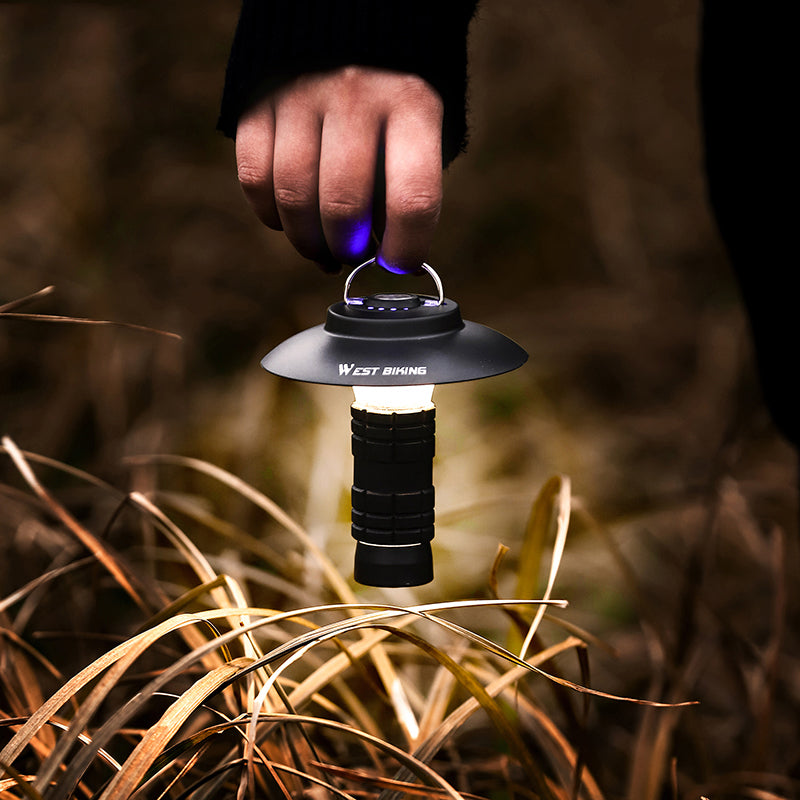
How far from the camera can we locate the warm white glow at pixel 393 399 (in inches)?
26.5

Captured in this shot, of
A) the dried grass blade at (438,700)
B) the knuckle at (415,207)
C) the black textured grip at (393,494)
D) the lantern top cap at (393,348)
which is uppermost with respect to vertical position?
the knuckle at (415,207)

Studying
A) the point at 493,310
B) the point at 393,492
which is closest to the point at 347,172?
the point at 393,492

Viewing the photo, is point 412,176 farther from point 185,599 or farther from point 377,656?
point 377,656

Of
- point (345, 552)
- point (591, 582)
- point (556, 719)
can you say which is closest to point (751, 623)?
point (591, 582)

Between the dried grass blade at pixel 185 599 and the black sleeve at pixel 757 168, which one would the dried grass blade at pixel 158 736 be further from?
the black sleeve at pixel 757 168

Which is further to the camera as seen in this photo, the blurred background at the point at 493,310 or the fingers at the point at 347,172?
the blurred background at the point at 493,310

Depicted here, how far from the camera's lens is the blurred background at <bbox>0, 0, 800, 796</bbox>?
5.26ft

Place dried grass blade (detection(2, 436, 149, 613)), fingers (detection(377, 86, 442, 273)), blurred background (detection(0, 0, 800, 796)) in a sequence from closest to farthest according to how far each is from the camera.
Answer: fingers (detection(377, 86, 442, 273)) → dried grass blade (detection(2, 436, 149, 613)) → blurred background (detection(0, 0, 800, 796))

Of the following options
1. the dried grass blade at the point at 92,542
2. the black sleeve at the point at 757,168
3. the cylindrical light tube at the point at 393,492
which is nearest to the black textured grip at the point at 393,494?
the cylindrical light tube at the point at 393,492

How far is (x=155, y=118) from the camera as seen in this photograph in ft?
7.14

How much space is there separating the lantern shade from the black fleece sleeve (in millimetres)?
149

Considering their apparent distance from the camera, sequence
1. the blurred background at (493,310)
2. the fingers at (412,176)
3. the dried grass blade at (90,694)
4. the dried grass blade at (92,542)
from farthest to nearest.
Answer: the blurred background at (493,310) < the dried grass blade at (92,542) < the fingers at (412,176) < the dried grass blade at (90,694)

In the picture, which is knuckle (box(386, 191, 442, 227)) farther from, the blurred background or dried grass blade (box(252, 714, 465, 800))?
the blurred background

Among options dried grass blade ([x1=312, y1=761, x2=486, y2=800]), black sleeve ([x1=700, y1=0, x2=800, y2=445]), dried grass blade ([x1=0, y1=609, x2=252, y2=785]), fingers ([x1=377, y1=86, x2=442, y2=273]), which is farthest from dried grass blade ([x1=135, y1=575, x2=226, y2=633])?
black sleeve ([x1=700, y1=0, x2=800, y2=445])
